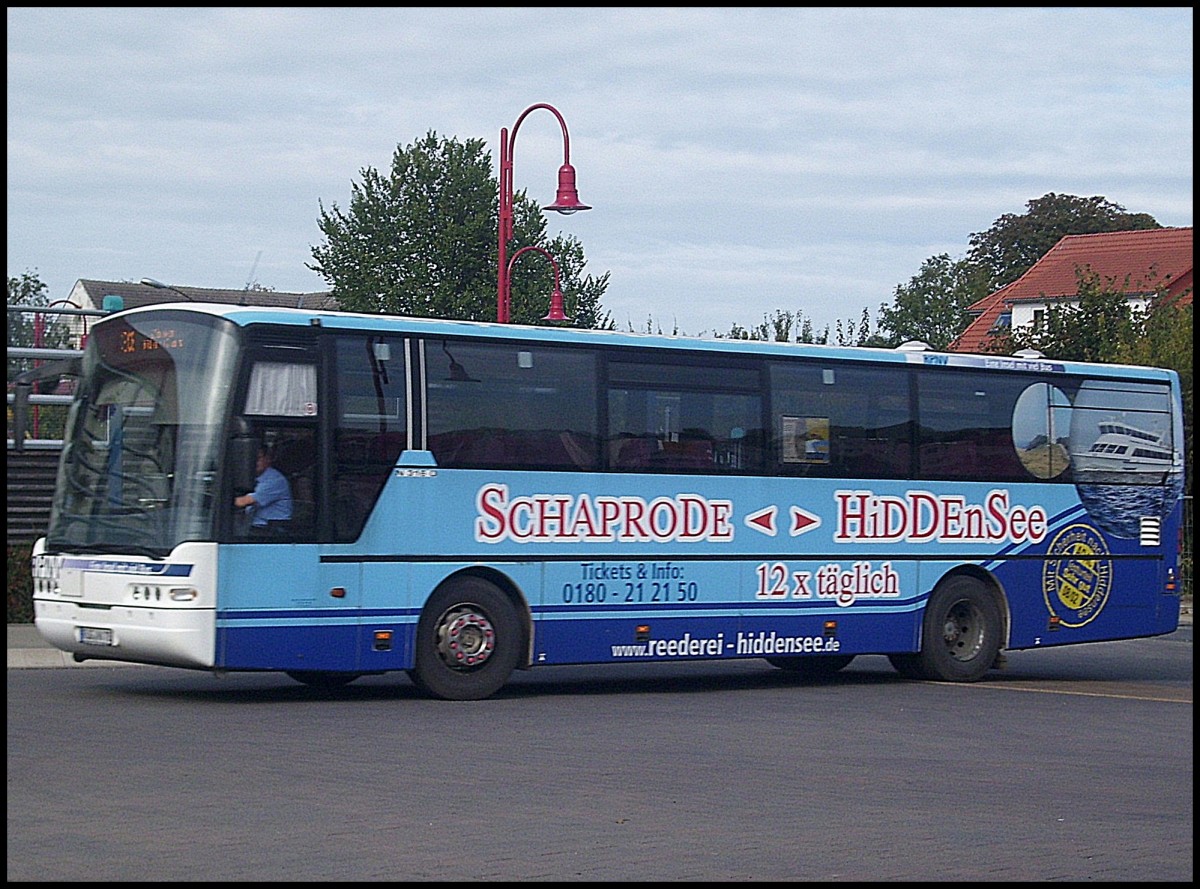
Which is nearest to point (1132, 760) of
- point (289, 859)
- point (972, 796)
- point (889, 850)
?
point (972, 796)

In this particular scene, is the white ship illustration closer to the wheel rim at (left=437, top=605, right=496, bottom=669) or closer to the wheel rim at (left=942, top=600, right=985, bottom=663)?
the wheel rim at (left=942, top=600, right=985, bottom=663)

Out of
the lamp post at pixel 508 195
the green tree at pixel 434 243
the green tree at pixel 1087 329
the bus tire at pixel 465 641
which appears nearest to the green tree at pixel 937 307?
the green tree at pixel 434 243

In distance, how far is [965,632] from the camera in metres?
19.7

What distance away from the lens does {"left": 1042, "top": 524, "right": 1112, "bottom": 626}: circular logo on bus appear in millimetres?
20250

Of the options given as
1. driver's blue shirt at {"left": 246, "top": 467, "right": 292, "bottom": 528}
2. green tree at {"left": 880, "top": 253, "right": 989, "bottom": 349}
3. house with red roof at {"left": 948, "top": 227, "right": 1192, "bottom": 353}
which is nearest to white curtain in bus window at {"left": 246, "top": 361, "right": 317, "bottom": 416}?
driver's blue shirt at {"left": 246, "top": 467, "right": 292, "bottom": 528}

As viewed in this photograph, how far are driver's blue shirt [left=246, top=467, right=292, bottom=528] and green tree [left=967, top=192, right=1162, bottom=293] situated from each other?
8080 cm

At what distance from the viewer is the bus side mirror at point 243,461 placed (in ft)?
49.5

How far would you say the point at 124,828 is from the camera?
898 centimetres

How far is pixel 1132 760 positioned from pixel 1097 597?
772cm

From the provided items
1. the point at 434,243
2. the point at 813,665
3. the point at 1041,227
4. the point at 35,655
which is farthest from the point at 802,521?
the point at 1041,227

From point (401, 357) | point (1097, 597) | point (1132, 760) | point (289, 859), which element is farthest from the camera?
point (1097, 597)

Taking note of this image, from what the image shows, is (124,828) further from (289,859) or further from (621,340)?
(621,340)

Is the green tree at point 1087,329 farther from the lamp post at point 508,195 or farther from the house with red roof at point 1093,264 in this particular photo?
the house with red roof at point 1093,264

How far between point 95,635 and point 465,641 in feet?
10.0
